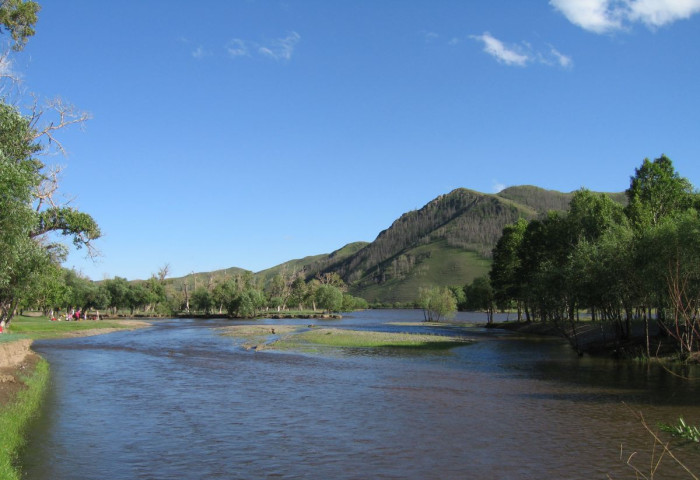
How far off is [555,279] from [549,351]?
1132 cm

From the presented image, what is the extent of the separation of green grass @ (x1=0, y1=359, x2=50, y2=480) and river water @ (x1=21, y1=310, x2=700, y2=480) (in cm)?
59

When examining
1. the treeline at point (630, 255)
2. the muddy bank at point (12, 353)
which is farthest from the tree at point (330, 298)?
the muddy bank at point (12, 353)

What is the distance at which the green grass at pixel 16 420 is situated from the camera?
15.8 m

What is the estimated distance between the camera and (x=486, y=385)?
3669cm

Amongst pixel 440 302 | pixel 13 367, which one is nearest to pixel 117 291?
pixel 440 302

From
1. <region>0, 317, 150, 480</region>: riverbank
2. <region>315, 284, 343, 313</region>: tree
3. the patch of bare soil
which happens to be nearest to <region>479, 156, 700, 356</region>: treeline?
<region>0, 317, 150, 480</region>: riverbank

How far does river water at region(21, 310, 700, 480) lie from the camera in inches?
737

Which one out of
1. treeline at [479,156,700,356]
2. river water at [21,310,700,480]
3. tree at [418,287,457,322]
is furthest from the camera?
tree at [418,287,457,322]

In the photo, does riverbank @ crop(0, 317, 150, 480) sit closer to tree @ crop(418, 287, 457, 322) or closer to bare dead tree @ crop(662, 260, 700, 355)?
bare dead tree @ crop(662, 260, 700, 355)

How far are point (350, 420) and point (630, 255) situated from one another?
104 feet

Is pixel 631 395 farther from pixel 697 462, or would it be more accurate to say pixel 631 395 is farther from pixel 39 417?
pixel 39 417

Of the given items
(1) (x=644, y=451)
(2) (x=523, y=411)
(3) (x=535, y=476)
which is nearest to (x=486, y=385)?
(2) (x=523, y=411)

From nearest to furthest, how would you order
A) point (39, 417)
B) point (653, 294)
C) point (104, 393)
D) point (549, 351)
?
point (39, 417) → point (104, 393) → point (653, 294) → point (549, 351)

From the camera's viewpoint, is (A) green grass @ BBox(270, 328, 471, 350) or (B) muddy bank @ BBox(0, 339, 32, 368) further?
(A) green grass @ BBox(270, 328, 471, 350)
